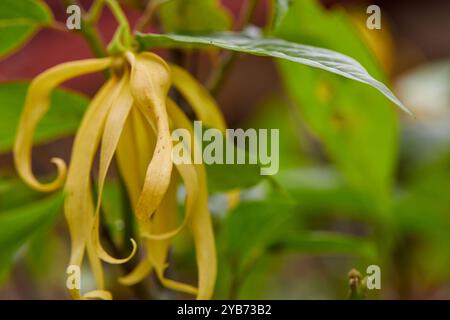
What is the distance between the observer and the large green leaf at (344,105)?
1.91ft

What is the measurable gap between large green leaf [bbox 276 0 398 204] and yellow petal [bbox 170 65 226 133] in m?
0.09

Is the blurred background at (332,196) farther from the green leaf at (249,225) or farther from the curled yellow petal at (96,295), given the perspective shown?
the curled yellow petal at (96,295)

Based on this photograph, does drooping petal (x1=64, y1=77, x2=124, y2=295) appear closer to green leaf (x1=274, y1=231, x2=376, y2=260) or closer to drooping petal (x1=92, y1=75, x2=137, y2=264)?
drooping petal (x1=92, y1=75, x2=137, y2=264)

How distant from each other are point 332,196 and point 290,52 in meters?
0.48

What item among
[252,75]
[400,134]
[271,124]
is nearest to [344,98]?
[400,134]

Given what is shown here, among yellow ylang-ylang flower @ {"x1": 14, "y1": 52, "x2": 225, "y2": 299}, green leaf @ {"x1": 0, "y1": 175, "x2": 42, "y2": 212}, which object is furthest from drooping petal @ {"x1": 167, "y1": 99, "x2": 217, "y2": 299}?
green leaf @ {"x1": 0, "y1": 175, "x2": 42, "y2": 212}

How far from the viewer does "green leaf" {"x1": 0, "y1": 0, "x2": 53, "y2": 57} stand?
0.47 meters

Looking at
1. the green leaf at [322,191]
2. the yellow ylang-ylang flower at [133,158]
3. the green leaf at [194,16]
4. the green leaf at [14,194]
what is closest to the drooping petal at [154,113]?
the yellow ylang-ylang flower at [133,158]

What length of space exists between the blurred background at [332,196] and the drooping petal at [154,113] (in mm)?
129

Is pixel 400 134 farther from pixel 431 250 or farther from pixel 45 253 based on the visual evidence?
pixel 45 253

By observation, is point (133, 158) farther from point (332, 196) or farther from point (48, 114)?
point (332, 196)
